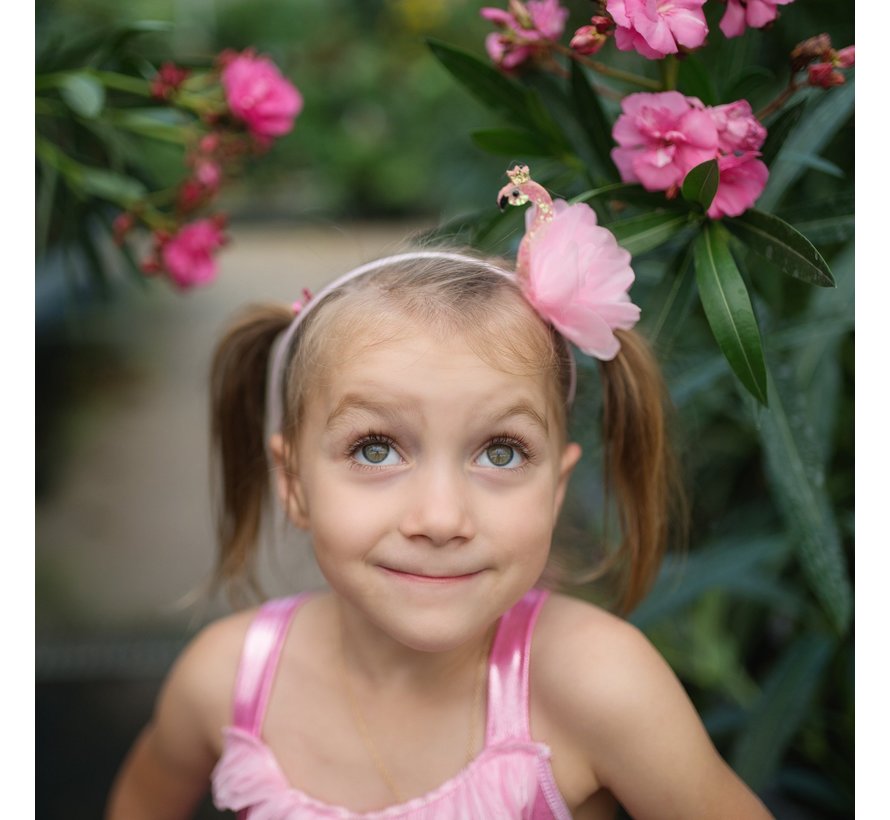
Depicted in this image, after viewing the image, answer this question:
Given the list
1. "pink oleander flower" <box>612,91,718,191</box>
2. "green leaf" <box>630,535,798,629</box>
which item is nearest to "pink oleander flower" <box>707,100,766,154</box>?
"pink oleander flower" <box>612,91,718,191</box>

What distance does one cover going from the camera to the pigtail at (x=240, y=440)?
1.41m

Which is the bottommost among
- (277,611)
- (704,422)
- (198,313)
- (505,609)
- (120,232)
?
(198,313)

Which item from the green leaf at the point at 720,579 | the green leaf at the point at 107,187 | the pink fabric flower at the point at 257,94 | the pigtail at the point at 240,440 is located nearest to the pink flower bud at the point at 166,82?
the pink fabric flower at the point at 257,94

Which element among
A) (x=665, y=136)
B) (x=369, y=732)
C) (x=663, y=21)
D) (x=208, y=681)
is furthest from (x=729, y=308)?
(x=208, y=681)

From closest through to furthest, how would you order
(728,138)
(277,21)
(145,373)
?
1. (728,138)
2. (145,373)
3. (277,21)

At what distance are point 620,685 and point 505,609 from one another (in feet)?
0.53

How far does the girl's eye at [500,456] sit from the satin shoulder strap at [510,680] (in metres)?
0.23

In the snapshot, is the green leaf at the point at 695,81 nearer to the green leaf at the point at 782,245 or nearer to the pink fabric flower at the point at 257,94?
the green leaf at the point at 782,245

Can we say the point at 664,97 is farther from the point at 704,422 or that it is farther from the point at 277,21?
Answer: the point at 277,21

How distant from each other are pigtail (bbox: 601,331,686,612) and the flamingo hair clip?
12 cm

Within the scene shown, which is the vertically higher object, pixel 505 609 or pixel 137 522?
pixel 505 609

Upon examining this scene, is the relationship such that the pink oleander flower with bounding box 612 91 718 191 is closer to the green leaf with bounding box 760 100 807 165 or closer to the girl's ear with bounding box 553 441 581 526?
the green leaf with bounding box 760 100 807 165

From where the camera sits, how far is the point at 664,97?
3.57ft

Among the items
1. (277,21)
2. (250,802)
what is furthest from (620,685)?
(277,21)
